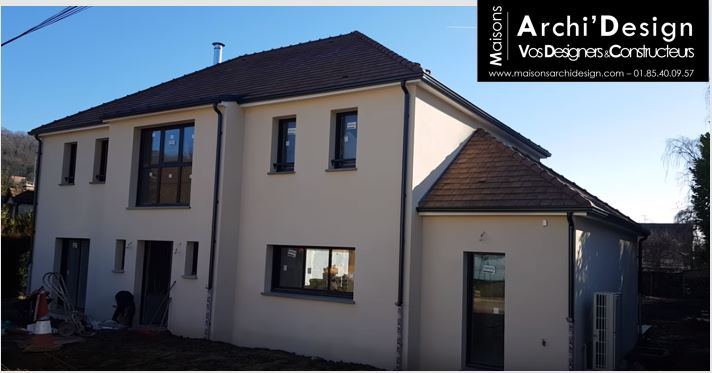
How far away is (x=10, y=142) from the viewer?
22.2m

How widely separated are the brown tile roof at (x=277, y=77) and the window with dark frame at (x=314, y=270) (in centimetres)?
333

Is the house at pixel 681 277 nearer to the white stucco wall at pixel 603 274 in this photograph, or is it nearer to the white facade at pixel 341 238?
the white stucco wall at pixel 603 274

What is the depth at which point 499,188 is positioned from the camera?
1090 cm

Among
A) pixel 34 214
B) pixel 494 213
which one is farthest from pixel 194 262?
pixel 34 214

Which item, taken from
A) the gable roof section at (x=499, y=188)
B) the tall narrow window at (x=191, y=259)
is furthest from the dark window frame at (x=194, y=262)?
the gable roof section at (x=499, y=188)

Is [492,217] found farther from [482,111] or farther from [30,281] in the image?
[30,281]

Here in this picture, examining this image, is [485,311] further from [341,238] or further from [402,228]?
[341,238]

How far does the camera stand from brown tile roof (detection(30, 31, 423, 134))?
474 inches

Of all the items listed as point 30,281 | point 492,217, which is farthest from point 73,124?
point 492,217

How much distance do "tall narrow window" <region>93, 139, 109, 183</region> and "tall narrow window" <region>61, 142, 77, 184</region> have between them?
1227 millimetres

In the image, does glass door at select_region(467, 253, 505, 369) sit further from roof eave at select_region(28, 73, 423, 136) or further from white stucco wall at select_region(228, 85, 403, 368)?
roof eave at select_region(28, 73, 423, 136)

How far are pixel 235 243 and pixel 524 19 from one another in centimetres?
774

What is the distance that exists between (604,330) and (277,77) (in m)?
9.07

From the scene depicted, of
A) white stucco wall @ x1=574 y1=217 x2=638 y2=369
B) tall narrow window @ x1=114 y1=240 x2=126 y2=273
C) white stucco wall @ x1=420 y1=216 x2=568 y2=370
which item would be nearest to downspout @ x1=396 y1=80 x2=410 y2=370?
white stucco wall @ x1=420 y1=216 x2=568 y2=370
